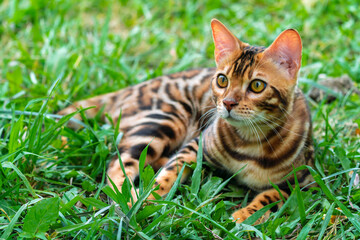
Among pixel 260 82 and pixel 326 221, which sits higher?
pixel 260 82

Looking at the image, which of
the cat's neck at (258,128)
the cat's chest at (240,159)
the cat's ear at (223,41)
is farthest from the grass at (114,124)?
the cat's ear at (223,41)

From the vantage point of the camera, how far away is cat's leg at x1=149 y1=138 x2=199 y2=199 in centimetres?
302

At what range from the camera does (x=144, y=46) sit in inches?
214

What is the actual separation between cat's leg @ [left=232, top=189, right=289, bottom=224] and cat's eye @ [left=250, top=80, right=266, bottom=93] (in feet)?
2.48

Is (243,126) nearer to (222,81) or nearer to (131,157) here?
(222,81)

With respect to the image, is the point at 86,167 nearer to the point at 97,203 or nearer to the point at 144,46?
the point at 97,203

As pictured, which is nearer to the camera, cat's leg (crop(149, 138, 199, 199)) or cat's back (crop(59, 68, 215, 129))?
cat's leg (crop(149, 138, 199, 199))

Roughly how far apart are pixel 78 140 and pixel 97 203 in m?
1.02

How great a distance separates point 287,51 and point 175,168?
1.18 meters

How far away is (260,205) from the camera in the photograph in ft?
9.31

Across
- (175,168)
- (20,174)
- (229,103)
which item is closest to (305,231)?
(229,103)

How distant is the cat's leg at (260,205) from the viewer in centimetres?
272

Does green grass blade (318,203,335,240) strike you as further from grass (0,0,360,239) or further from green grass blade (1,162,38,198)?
green grass blade (1,162,38,198)

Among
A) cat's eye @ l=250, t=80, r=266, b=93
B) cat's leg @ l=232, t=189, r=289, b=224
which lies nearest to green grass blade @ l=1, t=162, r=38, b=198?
cat's leg @ l=232, t=189, r=289, b=224
